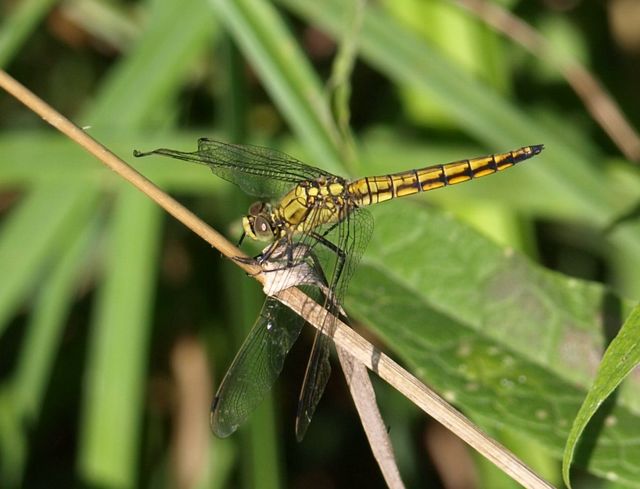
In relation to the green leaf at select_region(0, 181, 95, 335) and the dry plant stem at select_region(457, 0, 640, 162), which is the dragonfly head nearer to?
the green leaf at select_region(0, 181, 95, 335)

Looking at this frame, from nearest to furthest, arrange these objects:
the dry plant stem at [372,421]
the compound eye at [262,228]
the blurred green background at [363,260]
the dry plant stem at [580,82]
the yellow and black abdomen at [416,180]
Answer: the dry plant stem at [372,421] → the blurred green background at [363,260] → the compound eye at [262,228] → the yellow and black abdomen at [416,180] → the dry plant stem at [580,82]

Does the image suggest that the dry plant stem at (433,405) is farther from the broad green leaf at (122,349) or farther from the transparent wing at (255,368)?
the broad green leaf at (122,349)

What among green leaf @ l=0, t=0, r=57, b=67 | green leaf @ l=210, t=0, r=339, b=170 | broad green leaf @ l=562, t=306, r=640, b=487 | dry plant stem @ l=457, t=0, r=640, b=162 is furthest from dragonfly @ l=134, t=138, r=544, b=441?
green leaf @ l=0, t=0, r=57, b=67

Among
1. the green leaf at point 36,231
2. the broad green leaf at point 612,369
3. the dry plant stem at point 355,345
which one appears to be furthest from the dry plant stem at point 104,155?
the green leaf at point 36,231

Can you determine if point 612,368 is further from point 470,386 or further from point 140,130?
point 140,130

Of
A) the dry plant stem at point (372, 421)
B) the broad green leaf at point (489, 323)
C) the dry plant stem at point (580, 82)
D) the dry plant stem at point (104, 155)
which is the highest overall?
the dry plant stem at point (580, 82)

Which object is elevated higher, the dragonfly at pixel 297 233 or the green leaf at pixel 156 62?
the green leaf at pixel 156 62

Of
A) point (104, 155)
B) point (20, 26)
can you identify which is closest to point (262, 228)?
point (104, 155)
